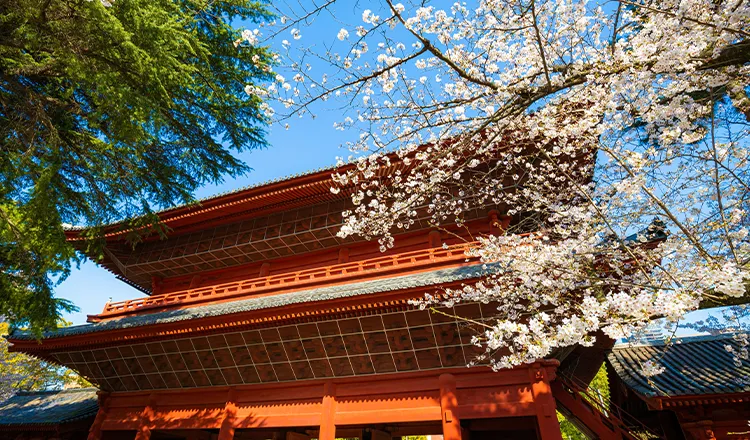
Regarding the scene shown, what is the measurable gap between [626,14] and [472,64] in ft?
5.98

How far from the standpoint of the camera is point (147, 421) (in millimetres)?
9055

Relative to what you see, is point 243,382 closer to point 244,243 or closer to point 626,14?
point 244,243

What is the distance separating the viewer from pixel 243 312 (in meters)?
7.83

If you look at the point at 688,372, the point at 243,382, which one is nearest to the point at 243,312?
the point at 243,382

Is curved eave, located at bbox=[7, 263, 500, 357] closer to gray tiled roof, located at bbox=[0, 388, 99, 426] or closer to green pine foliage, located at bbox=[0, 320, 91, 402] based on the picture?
gray tiled roof, located at bbox=[0, 388, 99, 426]

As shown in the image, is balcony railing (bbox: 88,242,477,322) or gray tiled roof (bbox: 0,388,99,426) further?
gray tiled roof (bbox: 0,388,99,426)

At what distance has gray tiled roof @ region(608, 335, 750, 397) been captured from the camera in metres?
6.93

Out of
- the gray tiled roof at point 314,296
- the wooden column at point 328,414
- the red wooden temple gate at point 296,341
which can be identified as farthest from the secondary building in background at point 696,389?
the wooden column at point 328,414

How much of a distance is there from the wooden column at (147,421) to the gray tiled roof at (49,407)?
370 cm

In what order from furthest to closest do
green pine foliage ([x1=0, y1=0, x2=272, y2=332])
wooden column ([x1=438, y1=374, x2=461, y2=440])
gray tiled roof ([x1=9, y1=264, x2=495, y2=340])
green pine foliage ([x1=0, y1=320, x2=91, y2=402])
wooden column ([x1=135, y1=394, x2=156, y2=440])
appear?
green pine foliage ([x1=0, y1=320, x2=91, y2=402]) → wooden column ([x1=135, y1=394, x2=156, y2=440]) → gray tiled roof ([x1=9, y1=264, x2=495, y2=340]) → wooden column ([x1=438, y1=374, x2=461, y2=440]) → green pine foliage ([x1=0, y1=0, x2=272, y2=332])

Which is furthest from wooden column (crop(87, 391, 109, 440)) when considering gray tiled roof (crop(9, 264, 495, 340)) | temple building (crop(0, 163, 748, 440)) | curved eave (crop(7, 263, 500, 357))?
gray tiled roof (crop(9, 264, 495, 340))

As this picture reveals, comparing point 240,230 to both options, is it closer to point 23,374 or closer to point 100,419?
point 100,419

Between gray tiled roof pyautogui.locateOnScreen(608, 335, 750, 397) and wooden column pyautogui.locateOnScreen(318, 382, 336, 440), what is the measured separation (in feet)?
18.5

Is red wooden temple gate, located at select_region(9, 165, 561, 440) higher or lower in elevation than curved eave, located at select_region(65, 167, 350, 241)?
lower
